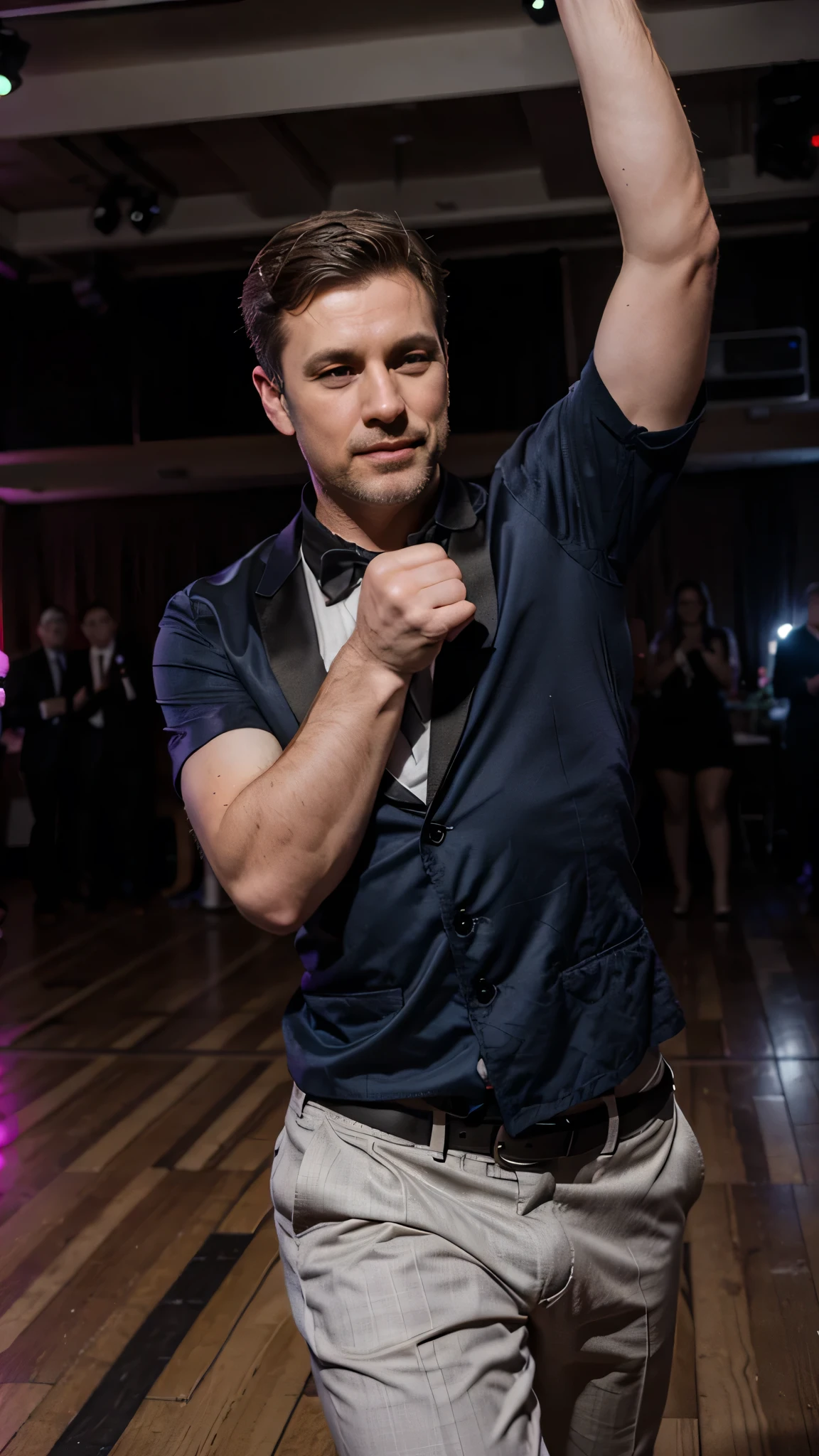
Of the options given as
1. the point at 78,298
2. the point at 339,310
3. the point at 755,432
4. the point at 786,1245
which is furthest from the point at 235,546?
the point at 339,310

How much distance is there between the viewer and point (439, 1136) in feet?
4.12

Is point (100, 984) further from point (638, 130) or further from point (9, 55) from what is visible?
point (638, 130)

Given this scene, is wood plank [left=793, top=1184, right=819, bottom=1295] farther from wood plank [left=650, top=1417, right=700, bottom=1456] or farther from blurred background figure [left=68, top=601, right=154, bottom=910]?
blurred background figure [left=68, top=601, right=154, bottom=910]

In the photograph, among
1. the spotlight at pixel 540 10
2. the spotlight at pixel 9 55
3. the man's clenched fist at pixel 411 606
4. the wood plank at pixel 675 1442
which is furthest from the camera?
the spotlight at pixel 9 55

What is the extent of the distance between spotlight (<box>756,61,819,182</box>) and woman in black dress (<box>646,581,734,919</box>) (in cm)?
217

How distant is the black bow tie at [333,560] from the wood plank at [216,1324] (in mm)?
1606

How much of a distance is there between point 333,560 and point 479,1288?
2.38 ft

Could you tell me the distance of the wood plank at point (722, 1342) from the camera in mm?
2309

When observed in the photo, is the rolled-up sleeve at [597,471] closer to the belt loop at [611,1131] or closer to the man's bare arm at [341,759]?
the man's bare arm at [341,759]

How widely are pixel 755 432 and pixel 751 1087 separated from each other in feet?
20.3

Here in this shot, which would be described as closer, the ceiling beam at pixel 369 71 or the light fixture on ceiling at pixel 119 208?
the ceiling beam at pixel 369 71

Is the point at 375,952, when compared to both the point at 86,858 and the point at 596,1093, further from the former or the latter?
the point at 86,858

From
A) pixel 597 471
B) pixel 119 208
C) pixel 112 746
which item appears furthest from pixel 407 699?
pixel 119 208

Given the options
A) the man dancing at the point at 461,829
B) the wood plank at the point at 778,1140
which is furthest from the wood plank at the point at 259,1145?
the man dancing at the point at 461,829
